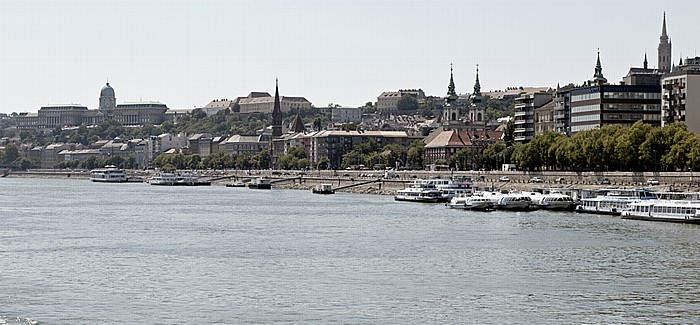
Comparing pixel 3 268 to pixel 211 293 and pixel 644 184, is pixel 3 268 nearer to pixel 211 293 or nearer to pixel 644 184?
pixel 211 293

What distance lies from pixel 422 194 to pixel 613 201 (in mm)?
27543

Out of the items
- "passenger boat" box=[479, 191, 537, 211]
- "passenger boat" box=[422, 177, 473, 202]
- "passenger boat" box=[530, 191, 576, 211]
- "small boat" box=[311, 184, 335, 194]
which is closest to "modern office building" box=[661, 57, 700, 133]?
"passenger boat" box=[422, 177, 473, 202]

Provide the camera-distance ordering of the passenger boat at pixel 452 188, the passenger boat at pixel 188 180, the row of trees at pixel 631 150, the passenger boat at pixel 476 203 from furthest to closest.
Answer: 1. the passenger boat at pixel 188 180
2. the passenger boat at pixel 452 188
3. the row of trees at pixel 631 150
4. the passenger boat at pixel 476 203

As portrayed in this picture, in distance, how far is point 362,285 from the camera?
144 feet

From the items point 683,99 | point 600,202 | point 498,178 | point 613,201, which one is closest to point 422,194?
point 498,178

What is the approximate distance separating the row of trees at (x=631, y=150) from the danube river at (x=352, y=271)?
24.5 m

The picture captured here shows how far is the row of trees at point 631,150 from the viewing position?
10075cm

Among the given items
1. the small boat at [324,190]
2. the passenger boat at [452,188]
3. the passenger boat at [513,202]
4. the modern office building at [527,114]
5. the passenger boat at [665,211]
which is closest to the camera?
the passenger boat at [665,211]

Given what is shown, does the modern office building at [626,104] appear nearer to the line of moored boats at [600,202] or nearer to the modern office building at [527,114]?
the modern office building at [527,114]

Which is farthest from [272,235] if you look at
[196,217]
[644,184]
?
[644,184]

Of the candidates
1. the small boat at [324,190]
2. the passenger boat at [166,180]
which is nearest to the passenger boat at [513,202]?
the small boat at [324,190]

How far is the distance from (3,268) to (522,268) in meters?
20.0

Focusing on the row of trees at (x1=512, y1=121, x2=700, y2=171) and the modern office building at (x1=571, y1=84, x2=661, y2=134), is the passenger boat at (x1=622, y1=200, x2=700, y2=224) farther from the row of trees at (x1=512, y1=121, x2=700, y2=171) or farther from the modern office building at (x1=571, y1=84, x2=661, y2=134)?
the modern office building at (x1=571, y1=84, x2=661, y2=134)

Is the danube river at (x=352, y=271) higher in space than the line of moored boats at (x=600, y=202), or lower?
lower
